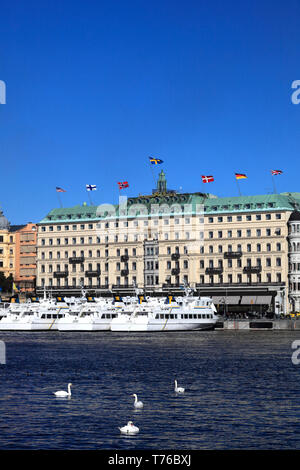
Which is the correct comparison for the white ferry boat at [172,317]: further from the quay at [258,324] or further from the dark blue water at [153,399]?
the dark blue water at [153,399]

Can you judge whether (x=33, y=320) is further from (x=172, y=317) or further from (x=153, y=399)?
(x=153, y=399)

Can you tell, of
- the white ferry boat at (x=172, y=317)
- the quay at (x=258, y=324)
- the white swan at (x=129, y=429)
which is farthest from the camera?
the white ferry boat at (x=172, y=317)

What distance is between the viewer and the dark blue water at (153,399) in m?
47.8

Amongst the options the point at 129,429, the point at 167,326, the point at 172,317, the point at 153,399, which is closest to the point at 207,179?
the point at 172,317

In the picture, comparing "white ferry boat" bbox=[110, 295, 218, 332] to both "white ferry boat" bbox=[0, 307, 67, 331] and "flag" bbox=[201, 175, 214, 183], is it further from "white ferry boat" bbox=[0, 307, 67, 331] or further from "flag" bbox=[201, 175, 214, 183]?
"flag" bbox=[201, 175, 214, 183]

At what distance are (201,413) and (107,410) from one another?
6103 mm

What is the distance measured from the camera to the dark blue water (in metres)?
47.8

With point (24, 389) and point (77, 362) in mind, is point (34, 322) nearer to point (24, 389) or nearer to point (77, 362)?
point (77, 362)

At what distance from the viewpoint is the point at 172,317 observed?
16625 centimetres

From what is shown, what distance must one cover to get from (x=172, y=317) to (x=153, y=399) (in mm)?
103775

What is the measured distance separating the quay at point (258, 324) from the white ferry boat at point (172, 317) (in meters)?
5.37

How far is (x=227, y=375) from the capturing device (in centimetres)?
7794

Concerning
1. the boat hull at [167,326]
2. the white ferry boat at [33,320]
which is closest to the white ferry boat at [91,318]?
the white ferry boat at [33,320]

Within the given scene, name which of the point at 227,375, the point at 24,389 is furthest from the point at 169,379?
the point at 24,389
